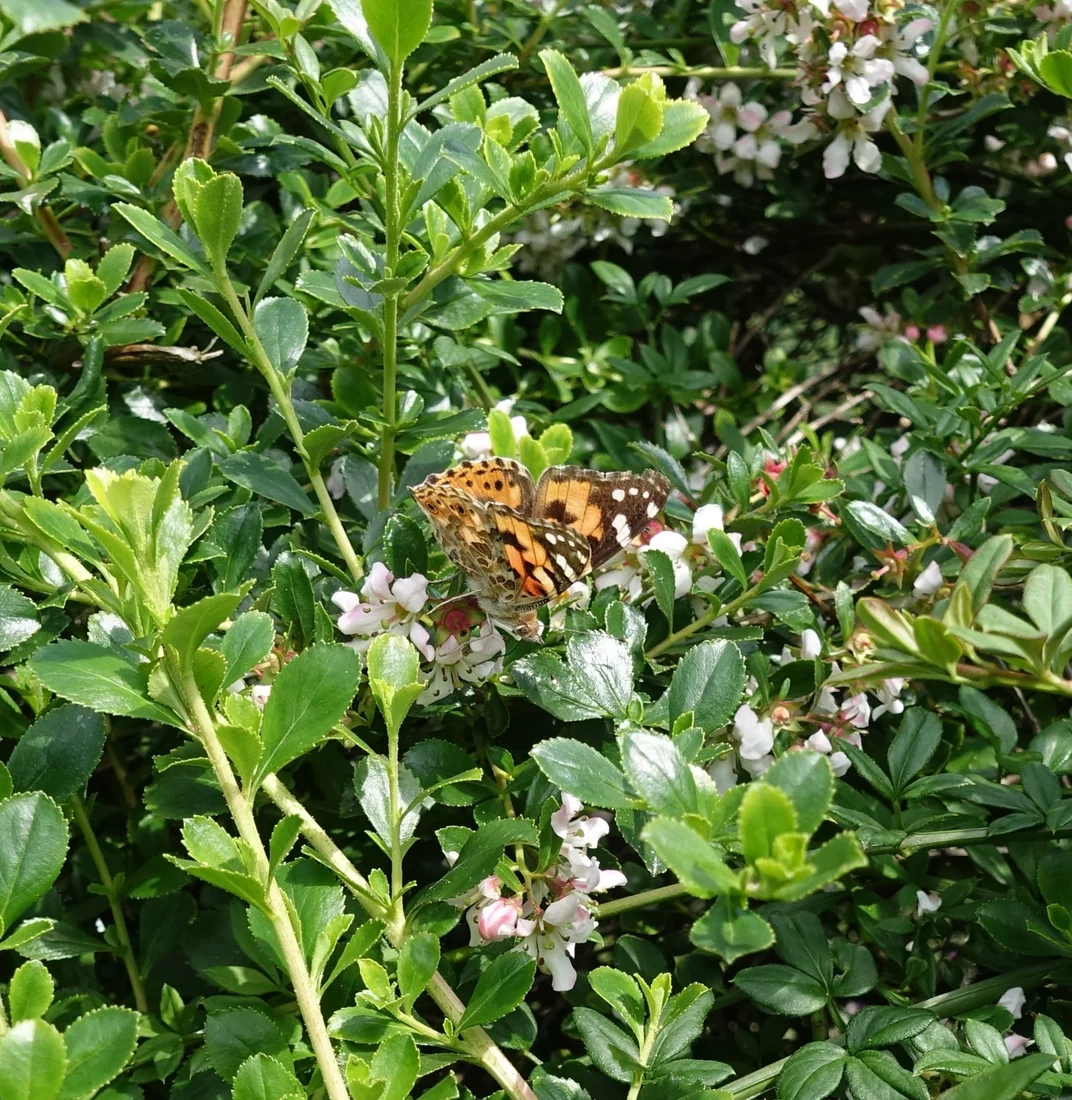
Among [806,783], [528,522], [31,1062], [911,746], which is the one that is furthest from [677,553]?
[31,1062]

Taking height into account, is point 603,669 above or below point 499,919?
above

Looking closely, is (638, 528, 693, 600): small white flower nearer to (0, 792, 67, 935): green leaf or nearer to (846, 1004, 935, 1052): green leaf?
(846, 1004, 935, 1052): green leaf

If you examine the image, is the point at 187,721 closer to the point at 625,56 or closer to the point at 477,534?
the point at 477,534

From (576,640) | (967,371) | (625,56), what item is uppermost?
(625,56)

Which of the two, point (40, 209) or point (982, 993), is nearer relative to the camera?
point (982, 993)

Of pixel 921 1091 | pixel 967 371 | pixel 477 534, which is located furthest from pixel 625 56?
pixel 921 1091

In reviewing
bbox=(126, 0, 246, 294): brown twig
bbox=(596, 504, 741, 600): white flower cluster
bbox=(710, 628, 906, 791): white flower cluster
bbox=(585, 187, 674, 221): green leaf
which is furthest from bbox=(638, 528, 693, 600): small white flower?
bbox=(126, 0, 246, 294): brown twig

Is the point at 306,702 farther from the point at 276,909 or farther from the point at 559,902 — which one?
the point at 559,902
